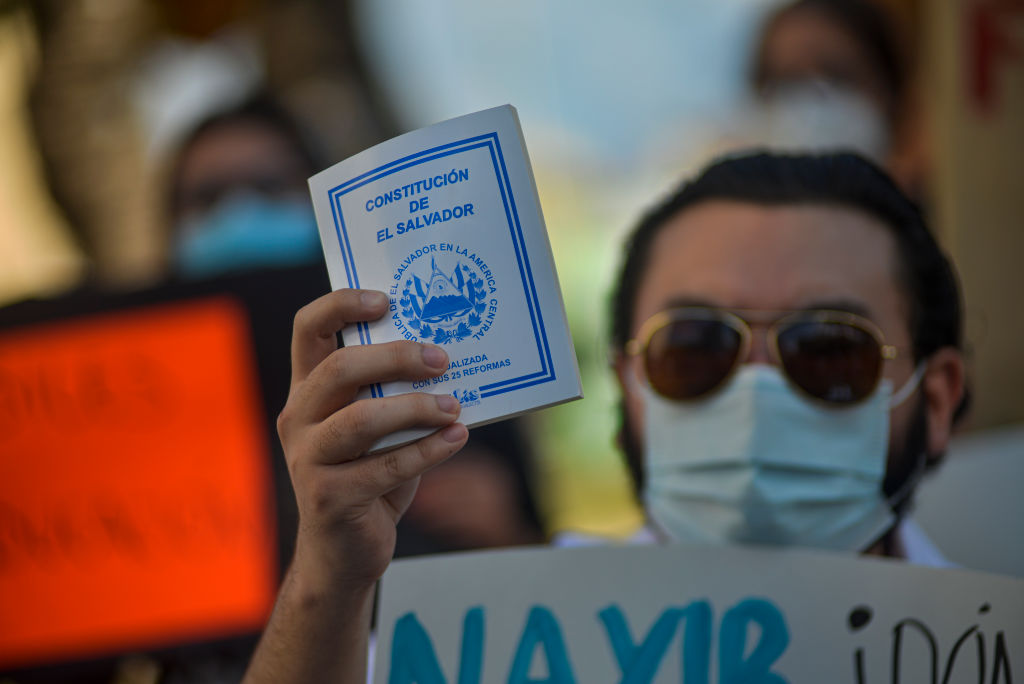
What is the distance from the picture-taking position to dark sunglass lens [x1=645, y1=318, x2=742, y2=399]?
1.67 m

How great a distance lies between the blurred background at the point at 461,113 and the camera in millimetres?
2814

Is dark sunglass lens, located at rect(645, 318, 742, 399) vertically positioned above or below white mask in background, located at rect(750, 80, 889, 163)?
below

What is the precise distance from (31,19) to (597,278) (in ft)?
10.3

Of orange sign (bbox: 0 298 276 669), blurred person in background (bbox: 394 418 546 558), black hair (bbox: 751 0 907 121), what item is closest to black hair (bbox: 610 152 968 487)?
blurred person in background (bbox: 394 418 546 558)

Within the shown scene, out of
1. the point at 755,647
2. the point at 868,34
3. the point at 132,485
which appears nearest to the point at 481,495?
the point at 132,485

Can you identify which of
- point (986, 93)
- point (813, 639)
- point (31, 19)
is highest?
point (31, 19)

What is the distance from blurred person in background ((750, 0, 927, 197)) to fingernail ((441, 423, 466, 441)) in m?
2.63

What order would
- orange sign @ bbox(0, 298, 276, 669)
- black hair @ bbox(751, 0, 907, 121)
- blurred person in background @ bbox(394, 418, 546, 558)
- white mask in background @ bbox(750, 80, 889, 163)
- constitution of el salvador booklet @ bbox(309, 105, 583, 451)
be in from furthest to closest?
black hair @ bbox(751, 0, 907, 121)
white mask in background @ bbox(750, 80, 889, 163)
blurred person in background @ bbox(394, 418, 546, 558)
orange sign @ bbox(0, 298, 276, 669)
constitution of el salvador booklet @ bbox(309, 105, 583, 451)

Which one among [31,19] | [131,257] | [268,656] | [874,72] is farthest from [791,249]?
[31,19]

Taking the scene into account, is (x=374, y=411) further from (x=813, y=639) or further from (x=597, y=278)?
(x=597, y=278)

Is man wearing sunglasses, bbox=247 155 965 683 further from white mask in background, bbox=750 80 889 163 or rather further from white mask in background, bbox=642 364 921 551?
white mask in background, bbox=750 80 889 163

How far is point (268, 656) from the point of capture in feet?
4.19

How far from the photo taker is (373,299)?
106 centimetres

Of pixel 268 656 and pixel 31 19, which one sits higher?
pixel 31 19
